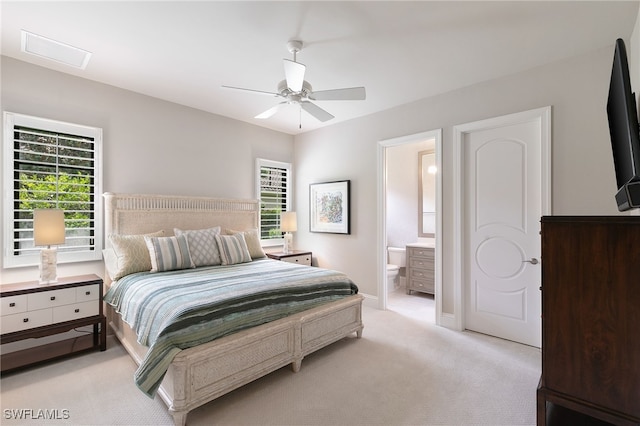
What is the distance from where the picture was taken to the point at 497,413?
6.70 ft

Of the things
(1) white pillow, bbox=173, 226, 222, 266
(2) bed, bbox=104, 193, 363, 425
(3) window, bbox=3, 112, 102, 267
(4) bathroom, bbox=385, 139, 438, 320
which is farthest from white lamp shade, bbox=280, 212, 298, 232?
(3) window, bbox=3, 112, 102, 267

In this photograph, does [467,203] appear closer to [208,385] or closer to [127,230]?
[208,385]

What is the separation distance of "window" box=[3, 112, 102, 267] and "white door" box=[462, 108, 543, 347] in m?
4.20

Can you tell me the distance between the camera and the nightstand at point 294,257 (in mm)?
4625

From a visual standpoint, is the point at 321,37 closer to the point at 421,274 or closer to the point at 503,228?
the point at 503,228

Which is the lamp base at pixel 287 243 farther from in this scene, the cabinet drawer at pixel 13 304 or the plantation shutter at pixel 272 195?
the cabinet drawer at pixel 13 304

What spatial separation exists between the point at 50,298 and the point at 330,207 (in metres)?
3.50

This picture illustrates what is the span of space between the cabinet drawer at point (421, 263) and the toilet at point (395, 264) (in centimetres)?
33

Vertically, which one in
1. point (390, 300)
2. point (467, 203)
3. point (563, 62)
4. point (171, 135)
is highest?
point (563, 62)

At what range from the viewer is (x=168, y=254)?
3.22m

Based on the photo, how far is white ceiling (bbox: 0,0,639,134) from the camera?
2180 millimetres

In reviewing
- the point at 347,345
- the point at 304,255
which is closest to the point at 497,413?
the point at 347,345

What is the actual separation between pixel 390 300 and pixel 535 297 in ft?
6.97

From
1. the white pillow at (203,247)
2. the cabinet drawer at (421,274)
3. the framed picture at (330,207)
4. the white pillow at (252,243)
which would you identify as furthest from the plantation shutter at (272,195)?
the cabinet drawer at (421,274)
